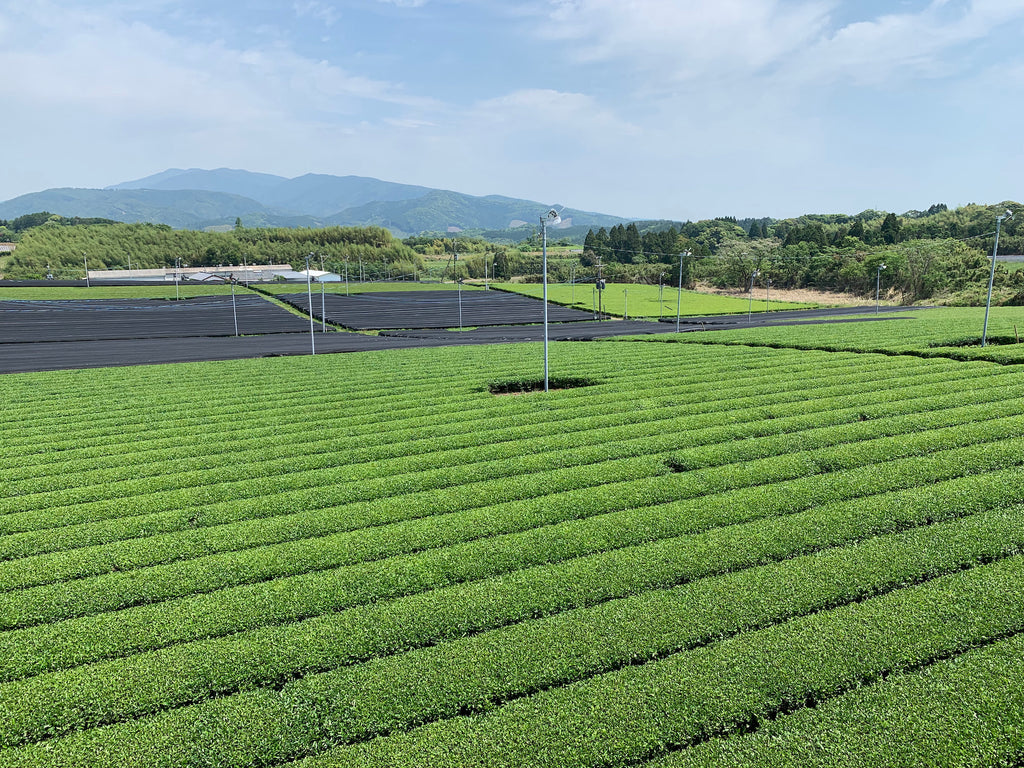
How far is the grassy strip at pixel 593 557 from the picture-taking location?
9.02m

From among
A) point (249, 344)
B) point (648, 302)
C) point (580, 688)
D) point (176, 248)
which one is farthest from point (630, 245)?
point (580, 688)

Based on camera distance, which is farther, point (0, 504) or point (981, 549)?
point (0, 504)

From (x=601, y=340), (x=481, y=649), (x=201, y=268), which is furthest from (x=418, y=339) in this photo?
(x=201, y=268)

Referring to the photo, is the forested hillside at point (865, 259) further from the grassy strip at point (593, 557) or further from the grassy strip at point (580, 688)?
the grassy strip at point (580, 688)

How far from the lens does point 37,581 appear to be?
10.6 metres

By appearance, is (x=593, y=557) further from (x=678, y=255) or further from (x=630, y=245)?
(x=630, y=245)

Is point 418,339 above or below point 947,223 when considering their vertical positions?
below

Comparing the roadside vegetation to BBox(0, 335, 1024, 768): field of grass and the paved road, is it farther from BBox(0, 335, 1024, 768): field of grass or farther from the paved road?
BBox(0, 335, 1024, 768): field of grass

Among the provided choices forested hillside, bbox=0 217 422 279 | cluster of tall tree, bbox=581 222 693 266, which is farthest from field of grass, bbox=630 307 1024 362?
forested hillside, bbox=0 217 422 279

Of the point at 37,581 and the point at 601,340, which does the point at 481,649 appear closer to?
the point at 37,581

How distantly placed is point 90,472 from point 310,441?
5.79 meters

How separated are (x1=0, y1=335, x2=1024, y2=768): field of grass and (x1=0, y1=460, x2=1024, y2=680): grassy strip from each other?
6 cm

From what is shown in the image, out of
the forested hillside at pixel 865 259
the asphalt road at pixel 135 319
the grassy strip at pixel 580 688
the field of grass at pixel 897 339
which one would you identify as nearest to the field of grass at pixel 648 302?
the forested hillside at pixel 865 259

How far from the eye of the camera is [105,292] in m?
108
